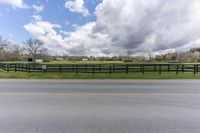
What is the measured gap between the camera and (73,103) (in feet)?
26.3

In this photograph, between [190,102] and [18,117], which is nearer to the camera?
[18,117]

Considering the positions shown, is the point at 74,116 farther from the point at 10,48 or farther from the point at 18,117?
the point at 10,48

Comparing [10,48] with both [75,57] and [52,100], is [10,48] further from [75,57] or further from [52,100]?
[52,100]

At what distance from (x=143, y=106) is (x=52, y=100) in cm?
339

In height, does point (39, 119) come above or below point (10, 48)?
below

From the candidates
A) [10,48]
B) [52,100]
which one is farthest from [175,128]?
[10,48]

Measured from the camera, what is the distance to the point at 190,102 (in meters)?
8.29

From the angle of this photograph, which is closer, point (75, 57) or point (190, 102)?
point (190, 102)

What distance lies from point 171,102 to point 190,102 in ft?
2.27

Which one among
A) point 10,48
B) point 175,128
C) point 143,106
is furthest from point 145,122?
point 10,48

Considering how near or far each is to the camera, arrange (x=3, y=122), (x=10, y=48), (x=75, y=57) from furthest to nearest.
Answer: (x=75, y=57) → (x=10, y=48) → (x=3, y=122)

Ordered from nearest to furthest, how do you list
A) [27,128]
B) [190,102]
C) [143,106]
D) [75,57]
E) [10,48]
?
[27,128]
[143,106]
[190,102]
[10,48]
[75,57]

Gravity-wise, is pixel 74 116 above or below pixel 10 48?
below

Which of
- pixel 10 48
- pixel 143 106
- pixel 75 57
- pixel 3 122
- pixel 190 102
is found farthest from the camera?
pixel 75 57
